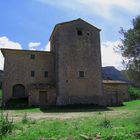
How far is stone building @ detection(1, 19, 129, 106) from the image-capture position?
39750 mm

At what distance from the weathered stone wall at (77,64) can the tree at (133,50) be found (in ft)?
61.2

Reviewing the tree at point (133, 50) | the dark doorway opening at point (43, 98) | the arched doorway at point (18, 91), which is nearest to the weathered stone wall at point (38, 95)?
the dark doorway opening at point (43, 98)

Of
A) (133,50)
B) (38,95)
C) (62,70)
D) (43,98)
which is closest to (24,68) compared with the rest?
(38,95)

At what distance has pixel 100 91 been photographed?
4197 centimetres

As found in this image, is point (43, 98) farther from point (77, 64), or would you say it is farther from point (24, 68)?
point (77, 64)

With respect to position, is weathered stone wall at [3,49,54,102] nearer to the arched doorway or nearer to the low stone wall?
the arched doorway

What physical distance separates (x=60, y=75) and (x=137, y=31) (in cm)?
2067

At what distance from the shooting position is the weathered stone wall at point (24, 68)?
135 feet

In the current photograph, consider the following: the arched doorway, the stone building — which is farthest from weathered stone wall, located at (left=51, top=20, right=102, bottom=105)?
the arched doorway

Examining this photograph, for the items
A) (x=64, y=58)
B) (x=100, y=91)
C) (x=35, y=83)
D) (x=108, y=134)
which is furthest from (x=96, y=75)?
(x=108, y=134)

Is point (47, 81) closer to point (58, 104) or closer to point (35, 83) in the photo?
point (35, 83)

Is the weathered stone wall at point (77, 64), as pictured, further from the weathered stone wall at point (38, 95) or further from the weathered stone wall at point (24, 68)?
the weathered stone wall at point (24, 68)

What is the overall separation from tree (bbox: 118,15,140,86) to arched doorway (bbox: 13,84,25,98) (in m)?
23.4

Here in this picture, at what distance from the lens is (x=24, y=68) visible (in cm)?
4228
